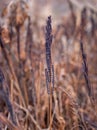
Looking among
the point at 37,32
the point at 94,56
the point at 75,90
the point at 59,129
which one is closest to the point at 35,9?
the point at 37,32

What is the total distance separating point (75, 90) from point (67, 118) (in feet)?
0.79

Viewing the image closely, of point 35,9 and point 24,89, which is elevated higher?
point 35,9

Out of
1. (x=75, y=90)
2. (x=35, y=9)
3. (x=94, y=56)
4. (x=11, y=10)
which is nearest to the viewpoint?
(x=11, y=10)

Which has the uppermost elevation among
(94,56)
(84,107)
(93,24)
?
(93,24)

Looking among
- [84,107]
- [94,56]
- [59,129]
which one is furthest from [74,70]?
[59,129]

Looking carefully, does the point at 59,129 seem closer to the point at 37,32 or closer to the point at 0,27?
the point at 0,27

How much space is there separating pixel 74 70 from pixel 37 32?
13.3 inches

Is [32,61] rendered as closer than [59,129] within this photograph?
No

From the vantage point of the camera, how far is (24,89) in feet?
4.45

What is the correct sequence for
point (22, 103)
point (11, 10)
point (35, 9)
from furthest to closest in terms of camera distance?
point (35, 9) → point (11, 10) → point (22, 103)

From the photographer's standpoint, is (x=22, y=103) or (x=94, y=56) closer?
(x=22, y=103)

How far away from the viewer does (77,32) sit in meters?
1.90

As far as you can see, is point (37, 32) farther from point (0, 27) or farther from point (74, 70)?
point (0, 27)

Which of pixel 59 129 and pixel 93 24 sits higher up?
pixel 93 24
